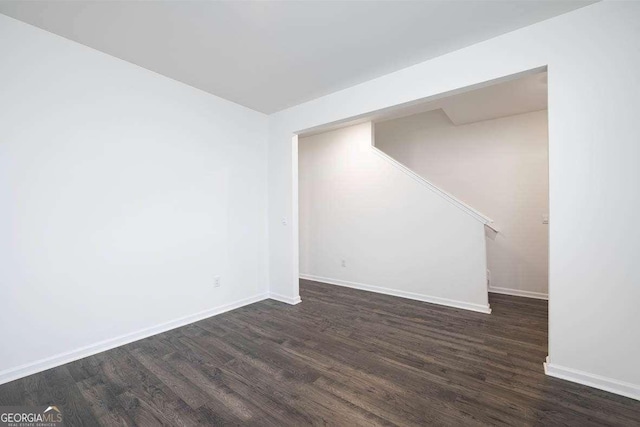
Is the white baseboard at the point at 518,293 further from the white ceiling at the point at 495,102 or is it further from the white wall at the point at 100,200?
the white wall at the point at 100,200

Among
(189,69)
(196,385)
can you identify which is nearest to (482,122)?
(189,69)

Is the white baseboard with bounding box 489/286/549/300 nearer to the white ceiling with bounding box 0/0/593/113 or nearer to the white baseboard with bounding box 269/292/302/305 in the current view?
the white baseboard with bounding box 269/292/302/305

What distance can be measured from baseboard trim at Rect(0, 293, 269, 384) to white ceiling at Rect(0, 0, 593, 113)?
2655 millimetres

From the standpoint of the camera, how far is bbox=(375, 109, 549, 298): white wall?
12.6 ft

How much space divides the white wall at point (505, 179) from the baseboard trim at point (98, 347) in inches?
161

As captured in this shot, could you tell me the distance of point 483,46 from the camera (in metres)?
2.27

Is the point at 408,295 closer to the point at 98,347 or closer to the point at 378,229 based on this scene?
the point at 378,229

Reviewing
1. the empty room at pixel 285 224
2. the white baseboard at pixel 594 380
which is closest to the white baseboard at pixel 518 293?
the empty room at pixel 285 224

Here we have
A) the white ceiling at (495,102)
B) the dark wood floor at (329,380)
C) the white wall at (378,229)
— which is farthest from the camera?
the white wall at (378,229)

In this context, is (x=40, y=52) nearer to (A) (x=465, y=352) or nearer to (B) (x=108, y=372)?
(B) (x=108, y=372)

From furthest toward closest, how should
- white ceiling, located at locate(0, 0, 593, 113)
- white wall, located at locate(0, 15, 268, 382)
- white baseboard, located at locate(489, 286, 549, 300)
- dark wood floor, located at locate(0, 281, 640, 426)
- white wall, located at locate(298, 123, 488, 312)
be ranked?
white baseboard, located at locate(489, 286, 549, 300)
white wall, located at locate(298, 123, 488, 312)
white wall, located at locate(0, 15, 268, 382)
white ceiling, located at locate(0, 0, 593, 113)
dark wood floor, located at locate(0, 281, 640, 426)

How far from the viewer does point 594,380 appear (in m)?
1.84

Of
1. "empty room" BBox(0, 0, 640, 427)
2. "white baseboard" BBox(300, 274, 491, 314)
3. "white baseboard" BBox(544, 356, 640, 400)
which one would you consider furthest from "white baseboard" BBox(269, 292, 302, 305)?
"white baseboard" BBox(544, 356, 640, 400)

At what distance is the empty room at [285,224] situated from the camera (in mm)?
1762
